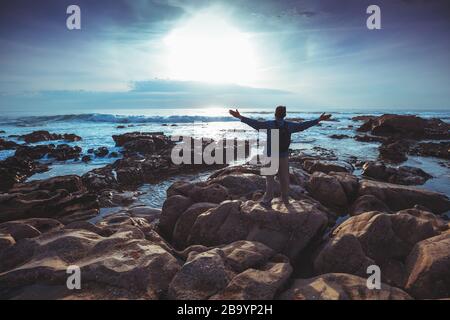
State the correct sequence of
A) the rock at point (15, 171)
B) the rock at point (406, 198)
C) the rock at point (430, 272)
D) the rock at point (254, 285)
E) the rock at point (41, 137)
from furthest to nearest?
the rock at point (41, 137) → the rock at point (15, 171) → the rock at point (406, 198) → the rock at point (430, 272) → the rock at point (254, 285)

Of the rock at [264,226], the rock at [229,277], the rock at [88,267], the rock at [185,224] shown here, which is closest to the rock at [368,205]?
the rock at [264,226]

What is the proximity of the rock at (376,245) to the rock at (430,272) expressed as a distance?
406 mm

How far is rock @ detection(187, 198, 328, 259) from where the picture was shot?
22.0 feet

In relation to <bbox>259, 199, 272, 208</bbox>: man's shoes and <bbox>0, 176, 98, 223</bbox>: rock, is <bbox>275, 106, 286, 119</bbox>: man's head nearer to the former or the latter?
<bbox>259, 199, 272, 208</bbox>: man's shoes

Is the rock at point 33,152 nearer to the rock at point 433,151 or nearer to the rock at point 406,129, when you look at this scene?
the rock at point 433,151

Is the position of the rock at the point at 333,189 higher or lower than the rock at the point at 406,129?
lower

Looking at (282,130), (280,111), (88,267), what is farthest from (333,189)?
(88,267)

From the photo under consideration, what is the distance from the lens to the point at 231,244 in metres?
6.14

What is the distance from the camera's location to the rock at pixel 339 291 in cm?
430

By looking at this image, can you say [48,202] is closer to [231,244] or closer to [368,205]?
[231,244]

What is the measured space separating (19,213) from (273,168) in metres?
8.06

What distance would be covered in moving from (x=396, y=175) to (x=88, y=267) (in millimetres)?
13633

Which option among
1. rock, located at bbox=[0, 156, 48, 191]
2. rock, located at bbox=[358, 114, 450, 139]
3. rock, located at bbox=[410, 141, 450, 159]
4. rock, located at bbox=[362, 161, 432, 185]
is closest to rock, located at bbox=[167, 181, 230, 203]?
rock, located at bbox=[362, 161, 432, 185]
